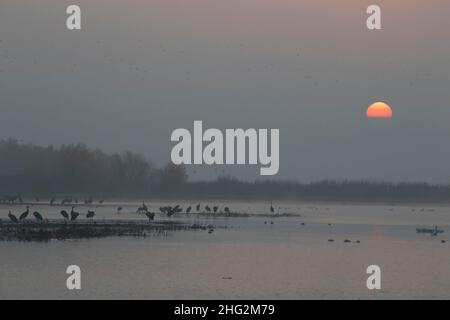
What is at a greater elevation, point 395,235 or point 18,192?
point 18,192

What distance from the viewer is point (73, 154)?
112562 millimetres

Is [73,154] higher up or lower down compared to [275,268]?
higher up

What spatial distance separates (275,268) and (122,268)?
573cm

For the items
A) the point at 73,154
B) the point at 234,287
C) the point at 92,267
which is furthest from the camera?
the point at 73,154

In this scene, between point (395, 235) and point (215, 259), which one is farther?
point (395, 235)

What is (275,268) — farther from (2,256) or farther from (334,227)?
(334,227)

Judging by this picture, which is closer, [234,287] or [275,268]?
[234,287]

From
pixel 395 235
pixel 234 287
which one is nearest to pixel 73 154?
pixel 395 235
